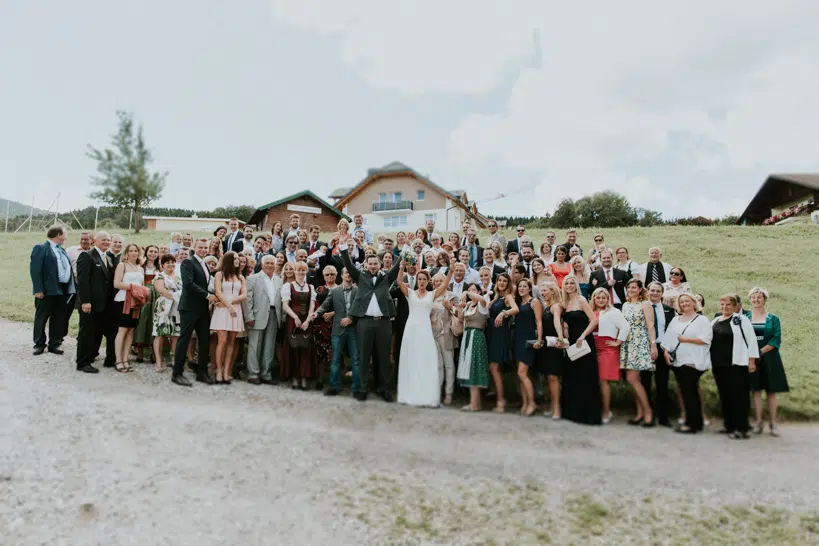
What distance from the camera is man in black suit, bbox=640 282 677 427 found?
23.6ft

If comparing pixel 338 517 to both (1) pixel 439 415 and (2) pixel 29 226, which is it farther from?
(2) pixel 29 226

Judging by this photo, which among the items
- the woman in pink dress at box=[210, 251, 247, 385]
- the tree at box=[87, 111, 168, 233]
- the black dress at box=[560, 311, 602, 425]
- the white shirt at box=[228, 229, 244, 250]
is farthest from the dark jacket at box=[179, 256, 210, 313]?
the tree at box=[87, 111, 168, 233]

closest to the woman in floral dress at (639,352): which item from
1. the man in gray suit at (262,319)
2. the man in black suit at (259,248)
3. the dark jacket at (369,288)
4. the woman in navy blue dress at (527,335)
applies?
the woman in navy blue dress at (527,335)

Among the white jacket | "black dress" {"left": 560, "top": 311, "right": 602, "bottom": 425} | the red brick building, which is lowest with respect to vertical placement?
"black dress" {"left": 560, "top": 311, "right": 602, "bottom": 425}

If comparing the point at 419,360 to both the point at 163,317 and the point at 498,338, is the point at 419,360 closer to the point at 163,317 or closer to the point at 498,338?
the point at 498,338

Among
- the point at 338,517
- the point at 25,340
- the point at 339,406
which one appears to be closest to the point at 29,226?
the point at 25,340

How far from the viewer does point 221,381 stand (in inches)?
313

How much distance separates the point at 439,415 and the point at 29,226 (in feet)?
139

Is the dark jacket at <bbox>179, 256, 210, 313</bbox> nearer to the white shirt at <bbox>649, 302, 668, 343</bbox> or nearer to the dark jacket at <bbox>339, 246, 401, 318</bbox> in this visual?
the dark jacket at <bbox>339, 246, 401, 318</bbox>

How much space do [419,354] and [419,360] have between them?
0.09m

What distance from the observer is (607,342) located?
23.9 ft

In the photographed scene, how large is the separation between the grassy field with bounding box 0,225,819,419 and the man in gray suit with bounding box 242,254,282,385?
5342 mm

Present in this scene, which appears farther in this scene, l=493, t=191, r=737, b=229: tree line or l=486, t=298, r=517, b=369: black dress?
l=493, t=191, r=737, b=229: tree line

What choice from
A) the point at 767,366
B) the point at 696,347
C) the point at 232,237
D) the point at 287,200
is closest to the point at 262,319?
the point at 232,237
